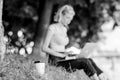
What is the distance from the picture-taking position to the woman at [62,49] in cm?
831

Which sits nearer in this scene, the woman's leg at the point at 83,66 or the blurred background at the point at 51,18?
the woman's leg at the point at 83,66

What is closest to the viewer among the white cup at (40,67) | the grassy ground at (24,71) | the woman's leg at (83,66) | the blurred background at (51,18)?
the grassy ground at (24,71)

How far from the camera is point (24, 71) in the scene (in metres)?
7.75

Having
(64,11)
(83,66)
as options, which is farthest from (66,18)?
(83,66)

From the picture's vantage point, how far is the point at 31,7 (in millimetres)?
16938

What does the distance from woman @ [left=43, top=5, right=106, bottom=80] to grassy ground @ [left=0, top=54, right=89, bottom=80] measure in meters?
Answer: 0.16

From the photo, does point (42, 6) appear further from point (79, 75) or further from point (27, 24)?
point (79, 75)

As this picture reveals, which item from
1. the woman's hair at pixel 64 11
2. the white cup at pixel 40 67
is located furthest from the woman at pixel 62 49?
the white cup at pixel 40 67

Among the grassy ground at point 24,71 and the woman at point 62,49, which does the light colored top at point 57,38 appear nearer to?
the woman at point 62,49

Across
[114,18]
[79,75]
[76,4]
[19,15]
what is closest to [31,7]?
[19,15]

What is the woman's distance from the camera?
8.31m

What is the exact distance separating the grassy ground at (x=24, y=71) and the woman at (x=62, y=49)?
0.53 ft

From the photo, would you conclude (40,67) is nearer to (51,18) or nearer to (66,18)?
(66,18)

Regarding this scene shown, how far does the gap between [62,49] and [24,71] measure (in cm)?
118
